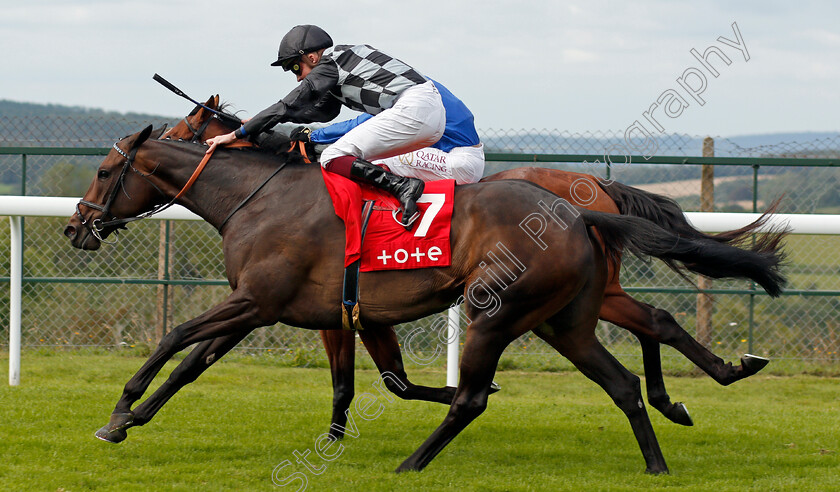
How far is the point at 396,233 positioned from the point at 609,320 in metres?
1.66

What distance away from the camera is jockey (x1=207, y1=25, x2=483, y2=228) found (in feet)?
13.9

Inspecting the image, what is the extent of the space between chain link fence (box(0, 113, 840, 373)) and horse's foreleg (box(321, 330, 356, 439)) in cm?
299

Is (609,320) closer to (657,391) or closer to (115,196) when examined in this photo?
(657,391)

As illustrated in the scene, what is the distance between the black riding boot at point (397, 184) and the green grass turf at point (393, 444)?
4.01 ft

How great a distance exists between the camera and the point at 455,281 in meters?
3.99

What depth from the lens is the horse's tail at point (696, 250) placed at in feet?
13.4

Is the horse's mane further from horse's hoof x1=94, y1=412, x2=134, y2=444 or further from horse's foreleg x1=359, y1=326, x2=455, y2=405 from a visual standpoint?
horse's hoof x1=94, y1=412, x2=134, y2=444

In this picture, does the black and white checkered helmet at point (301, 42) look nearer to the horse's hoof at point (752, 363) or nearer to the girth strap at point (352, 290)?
the girth strap at point (352, 290)

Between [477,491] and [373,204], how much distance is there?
1384mm

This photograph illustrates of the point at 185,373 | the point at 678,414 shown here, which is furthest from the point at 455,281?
the point at 678,414

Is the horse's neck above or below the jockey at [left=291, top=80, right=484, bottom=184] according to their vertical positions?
below

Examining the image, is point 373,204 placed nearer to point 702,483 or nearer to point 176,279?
point 702,483

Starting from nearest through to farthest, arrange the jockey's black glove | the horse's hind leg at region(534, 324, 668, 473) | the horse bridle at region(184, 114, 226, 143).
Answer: the horse's hind leg at region(534, 324, 668, 473) → the jockey's black glove → the horse bridle at region(184, 114, 226, 143)

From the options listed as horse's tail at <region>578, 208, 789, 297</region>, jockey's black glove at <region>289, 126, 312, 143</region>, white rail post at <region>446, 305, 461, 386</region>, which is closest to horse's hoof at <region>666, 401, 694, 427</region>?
horse's tail at <region>578, 208, 789, 297</region>
